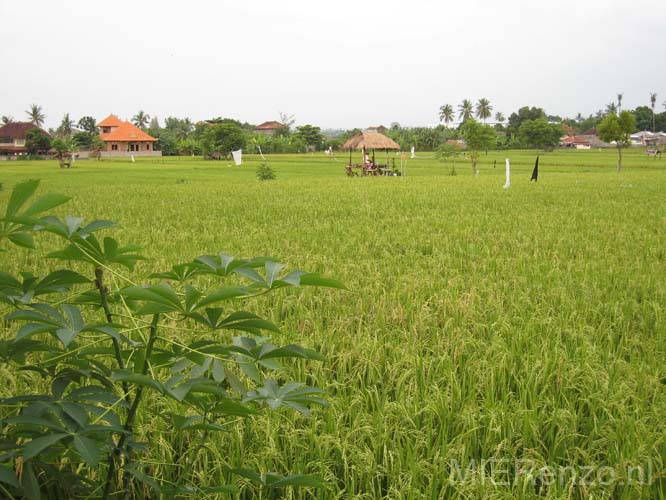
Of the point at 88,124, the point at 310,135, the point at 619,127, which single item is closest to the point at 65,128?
the point at 88,124

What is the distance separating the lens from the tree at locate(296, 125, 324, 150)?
71.9 meters

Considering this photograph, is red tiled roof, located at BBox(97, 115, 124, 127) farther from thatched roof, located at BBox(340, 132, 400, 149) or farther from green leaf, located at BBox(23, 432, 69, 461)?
green leaf, located at BBox(23, 432, 69, 461)

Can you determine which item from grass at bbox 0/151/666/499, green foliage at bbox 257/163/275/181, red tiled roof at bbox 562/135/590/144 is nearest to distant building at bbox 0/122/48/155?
green foliage at bbox 257/163/275/181

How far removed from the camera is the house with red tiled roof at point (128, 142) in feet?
214

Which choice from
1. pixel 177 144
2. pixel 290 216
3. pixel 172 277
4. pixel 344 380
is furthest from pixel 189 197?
pixel 177 144

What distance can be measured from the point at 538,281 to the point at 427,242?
7.71 ft

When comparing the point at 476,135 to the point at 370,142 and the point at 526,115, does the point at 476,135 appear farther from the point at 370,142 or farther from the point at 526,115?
the point at 526,115

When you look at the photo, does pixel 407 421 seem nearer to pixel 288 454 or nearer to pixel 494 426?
pixel 494 426

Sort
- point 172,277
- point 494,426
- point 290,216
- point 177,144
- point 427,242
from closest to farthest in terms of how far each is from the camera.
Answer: point 172,277 → point 494,426 → point 427,242 → point 290,216 → point 177,144

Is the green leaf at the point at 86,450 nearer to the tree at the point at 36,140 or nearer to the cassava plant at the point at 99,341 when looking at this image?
the cassava plant at the point at 99,341

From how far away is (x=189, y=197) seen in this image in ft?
48.4

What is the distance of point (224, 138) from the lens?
52.8 metres

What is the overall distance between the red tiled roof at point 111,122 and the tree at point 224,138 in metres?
24.7

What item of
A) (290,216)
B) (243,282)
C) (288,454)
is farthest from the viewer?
(290,216)
